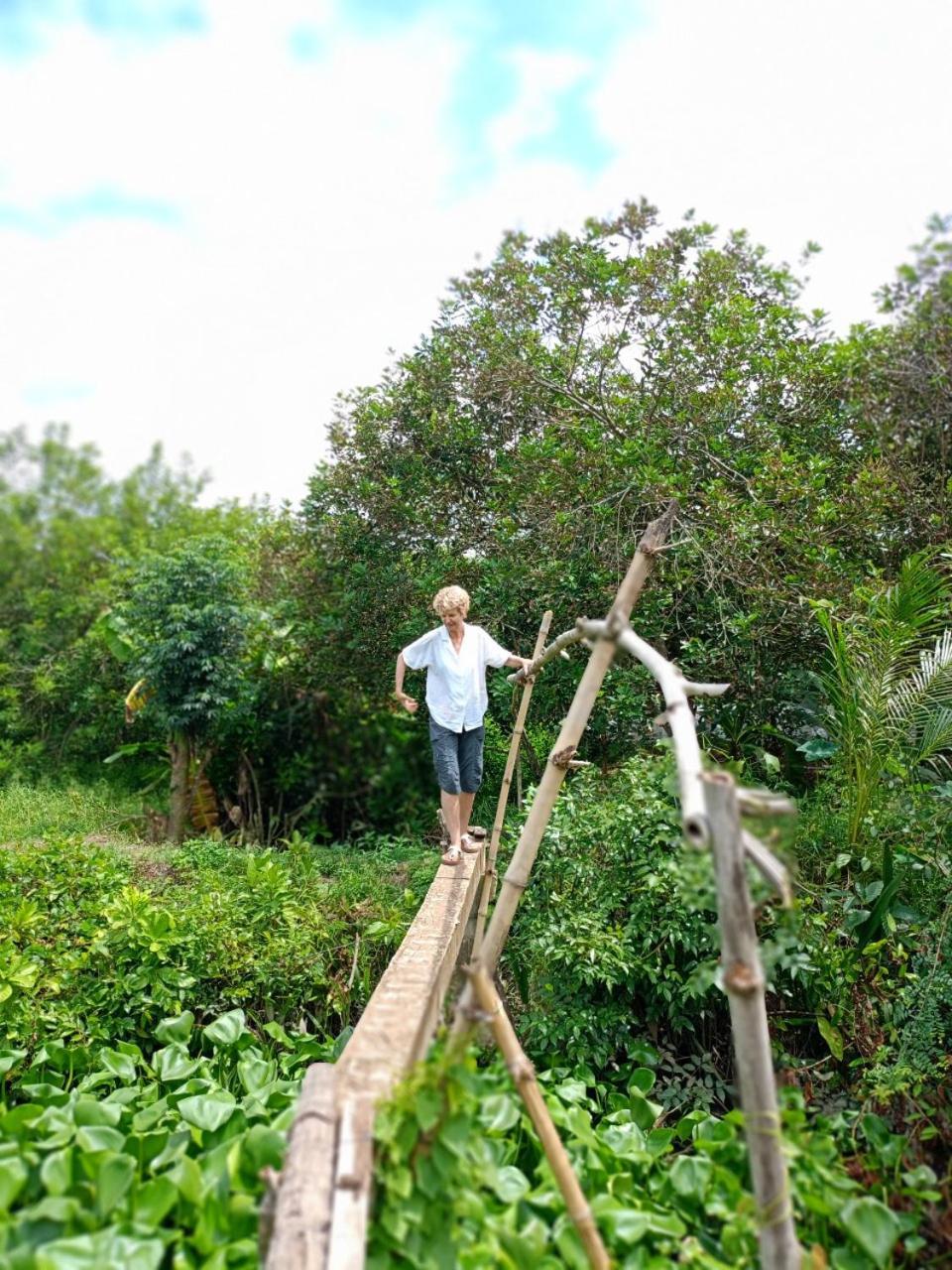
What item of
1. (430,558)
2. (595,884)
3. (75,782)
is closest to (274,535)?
(430,558)

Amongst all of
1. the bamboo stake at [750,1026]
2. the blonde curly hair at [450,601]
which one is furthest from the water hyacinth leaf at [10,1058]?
the bamboo stake at [750,1026]

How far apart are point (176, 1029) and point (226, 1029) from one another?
26 centimetres

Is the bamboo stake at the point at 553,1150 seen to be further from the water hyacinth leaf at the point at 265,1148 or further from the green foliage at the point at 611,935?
the green foliage at the point at 611,935

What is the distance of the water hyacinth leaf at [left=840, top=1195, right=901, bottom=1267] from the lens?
8.02ft

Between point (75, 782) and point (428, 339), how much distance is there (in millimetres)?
5430

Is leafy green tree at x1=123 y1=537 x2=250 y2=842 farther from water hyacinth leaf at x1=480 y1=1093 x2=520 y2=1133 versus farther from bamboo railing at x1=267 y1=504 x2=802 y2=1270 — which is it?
bamboo railing at x1=267 y1=504 x2=802 y2=1270

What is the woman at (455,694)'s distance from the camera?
16.1 feet

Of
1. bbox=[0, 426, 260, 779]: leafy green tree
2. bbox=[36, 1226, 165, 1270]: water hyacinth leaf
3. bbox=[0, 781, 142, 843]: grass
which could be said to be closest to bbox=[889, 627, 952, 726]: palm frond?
bbox=[36, 1226, 165, 1270]: water hyacinth leaf

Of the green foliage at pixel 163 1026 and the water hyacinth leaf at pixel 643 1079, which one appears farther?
the water hyacinth leaf at pixel 643 1079

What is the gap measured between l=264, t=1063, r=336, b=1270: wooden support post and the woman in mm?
2609

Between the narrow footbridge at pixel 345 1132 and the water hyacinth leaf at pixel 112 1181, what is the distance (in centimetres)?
50

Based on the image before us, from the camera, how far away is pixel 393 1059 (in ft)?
8.00

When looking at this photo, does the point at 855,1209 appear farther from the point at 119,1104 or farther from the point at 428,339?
the point at 428,339

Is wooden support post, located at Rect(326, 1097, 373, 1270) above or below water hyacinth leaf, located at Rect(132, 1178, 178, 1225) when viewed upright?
above
